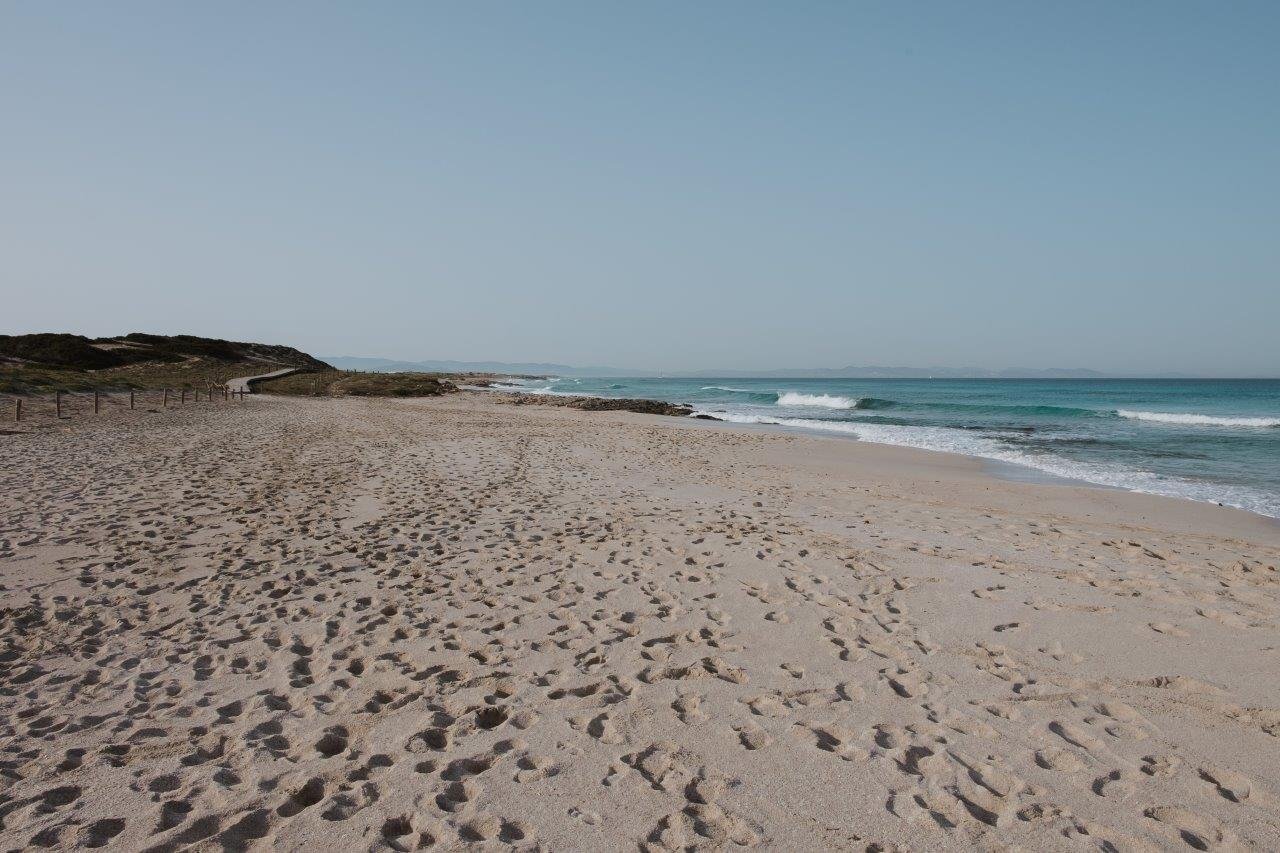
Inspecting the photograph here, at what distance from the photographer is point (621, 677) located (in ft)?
15.8

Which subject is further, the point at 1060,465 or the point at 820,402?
the point at 820,402

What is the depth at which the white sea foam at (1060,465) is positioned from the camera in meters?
13.5

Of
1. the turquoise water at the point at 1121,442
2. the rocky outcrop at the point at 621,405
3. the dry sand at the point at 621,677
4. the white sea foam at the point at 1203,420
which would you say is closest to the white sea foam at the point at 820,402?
the turquoise water at the point at 1121,442

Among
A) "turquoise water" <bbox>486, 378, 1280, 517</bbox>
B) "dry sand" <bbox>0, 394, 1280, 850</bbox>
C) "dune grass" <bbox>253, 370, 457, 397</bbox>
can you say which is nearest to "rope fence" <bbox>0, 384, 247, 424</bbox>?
"dune grass" <bbox>253, 370, 457, 397</bbox>

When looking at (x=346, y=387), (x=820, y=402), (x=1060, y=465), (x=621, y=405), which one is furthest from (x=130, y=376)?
(x=1060, y=465)

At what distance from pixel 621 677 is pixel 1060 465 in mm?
18469

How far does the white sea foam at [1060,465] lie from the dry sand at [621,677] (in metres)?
4.06

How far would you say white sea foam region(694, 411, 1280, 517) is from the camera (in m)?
13.5

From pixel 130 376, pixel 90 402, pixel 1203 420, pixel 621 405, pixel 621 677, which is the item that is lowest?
pixel 1203 420

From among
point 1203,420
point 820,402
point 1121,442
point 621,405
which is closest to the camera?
point 1121,442

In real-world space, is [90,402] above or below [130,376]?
below

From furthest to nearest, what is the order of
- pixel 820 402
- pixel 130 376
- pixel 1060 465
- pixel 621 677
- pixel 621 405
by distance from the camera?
pixel 820 402
pixel 130 376
pixel 621 405
pixel 1060 465
pixel 621 677

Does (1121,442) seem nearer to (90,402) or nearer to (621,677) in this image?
(621,677)

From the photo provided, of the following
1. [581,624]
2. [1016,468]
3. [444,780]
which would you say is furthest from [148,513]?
[1016,468]
